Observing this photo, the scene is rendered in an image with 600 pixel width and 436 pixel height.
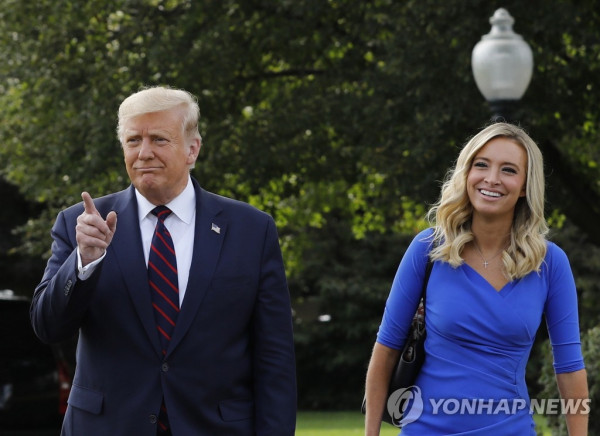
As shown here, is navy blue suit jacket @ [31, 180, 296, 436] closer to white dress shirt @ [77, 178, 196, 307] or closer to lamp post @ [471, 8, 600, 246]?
white dress shirt @ [77, 178, 196, 307]

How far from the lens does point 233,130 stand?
68.8 ft

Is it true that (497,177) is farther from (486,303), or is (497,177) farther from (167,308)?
(167,308)

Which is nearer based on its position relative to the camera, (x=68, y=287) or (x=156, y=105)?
(x=68, y=287)

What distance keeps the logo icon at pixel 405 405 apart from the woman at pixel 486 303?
13mm

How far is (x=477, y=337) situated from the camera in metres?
4.43

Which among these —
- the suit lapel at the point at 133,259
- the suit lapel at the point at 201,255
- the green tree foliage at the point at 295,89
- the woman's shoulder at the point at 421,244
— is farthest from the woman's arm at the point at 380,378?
the green tree foliage at the point at 295,89

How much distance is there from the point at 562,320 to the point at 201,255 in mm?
1363

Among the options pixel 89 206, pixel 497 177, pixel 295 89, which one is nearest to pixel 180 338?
pixel 89 206

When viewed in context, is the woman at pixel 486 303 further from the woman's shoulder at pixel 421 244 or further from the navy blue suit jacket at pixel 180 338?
the navy blue suit jacket at pixel 180 338

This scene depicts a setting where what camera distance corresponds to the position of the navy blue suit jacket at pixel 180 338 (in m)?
4.29

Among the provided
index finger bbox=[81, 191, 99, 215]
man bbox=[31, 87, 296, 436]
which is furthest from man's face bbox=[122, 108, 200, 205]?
index finger bbox=[81, 191, 99, 215]

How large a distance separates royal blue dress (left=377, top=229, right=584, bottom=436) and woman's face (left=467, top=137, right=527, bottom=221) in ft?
0.79

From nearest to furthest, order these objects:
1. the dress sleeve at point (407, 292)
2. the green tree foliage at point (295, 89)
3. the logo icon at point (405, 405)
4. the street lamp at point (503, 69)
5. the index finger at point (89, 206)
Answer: the index finger at point (89, 206) < the logo icon at point (405, 405) < the dress sleeve at point (407, 292) < the street lamp at point (503, 69) < the green tree foliage at point (295, 89)

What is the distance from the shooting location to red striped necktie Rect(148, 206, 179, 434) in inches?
170
